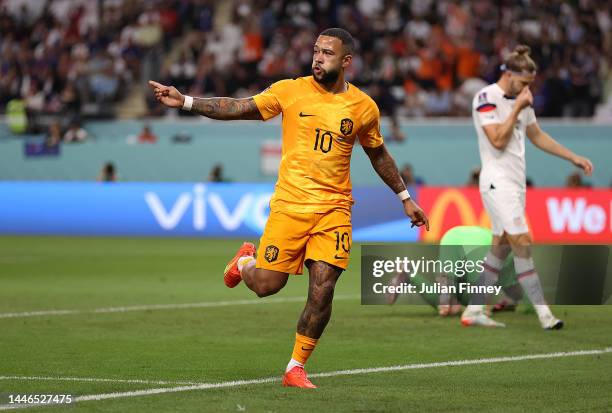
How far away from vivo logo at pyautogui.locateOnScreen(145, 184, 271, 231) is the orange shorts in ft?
51.4

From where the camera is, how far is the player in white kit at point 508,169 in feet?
37.5

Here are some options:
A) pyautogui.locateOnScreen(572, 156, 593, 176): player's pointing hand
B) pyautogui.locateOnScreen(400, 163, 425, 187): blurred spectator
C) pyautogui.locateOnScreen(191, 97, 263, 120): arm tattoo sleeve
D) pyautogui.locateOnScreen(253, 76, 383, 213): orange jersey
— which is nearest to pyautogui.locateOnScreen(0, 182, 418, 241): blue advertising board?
pyautogui.locateOnScreen(400, 163, 425, 187): blurred spectator

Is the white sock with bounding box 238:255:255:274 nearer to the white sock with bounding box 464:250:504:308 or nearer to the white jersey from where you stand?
the white sock with bounding box 464:250:504:308

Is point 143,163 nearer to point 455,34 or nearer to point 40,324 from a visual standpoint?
point 455,34

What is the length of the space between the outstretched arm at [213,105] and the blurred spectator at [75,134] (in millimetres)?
21252

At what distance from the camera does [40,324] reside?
11562mm

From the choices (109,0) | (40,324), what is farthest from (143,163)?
(40,324)

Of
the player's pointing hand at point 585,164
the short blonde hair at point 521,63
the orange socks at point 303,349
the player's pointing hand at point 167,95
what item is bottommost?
the orange socks at point 303,349

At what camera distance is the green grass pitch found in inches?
300

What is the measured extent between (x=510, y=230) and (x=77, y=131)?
1882 cm

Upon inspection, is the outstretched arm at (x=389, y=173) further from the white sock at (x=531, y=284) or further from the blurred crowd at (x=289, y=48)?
the blurred crowd at (x=289, y=48)

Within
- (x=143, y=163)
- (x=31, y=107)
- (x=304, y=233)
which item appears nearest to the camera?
(x=304, y=233)

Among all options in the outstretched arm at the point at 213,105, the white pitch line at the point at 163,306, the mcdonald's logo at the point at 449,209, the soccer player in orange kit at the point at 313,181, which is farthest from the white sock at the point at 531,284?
Result: the mcdonald's logo at the point at 449,209

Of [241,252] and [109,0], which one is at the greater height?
[109,0]
